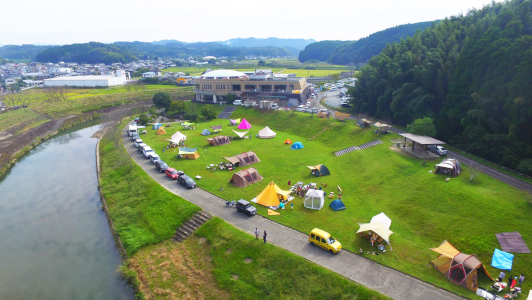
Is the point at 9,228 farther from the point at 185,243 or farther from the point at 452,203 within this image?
the point at 452,203

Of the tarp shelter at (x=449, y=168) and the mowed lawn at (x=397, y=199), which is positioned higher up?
the tarp shelter at (x=449, y=168)

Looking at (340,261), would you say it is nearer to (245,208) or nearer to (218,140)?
(245,208)

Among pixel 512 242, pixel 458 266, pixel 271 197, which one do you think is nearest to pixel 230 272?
pixel 271 197

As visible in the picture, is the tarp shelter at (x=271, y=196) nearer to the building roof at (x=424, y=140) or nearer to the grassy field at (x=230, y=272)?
the grassy field at (x=230, y=272)

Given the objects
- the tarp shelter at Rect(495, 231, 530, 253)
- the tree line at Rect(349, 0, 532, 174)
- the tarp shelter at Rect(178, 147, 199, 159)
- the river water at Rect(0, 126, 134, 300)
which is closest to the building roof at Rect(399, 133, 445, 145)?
the tree line at Rect(349, 0, 532, 174)

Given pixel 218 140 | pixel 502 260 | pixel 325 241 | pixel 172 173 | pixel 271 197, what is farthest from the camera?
pixel 218 140

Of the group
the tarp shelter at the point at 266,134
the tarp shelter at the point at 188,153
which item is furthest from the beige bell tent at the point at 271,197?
the tarp shelter at the point at 266,134

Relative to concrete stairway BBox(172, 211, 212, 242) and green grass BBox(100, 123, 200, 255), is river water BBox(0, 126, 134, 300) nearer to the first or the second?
green grass BBox(100, 123, 200, 255)
